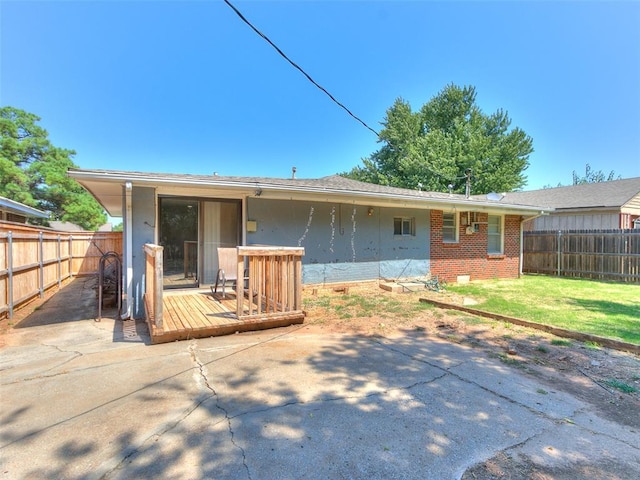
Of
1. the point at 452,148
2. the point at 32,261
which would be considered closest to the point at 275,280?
the point at 32,261

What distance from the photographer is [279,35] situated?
6.23 meters

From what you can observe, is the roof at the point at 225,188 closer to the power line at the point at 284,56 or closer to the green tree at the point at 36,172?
the power line at the point at 284,56

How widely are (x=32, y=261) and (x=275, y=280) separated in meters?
6.38

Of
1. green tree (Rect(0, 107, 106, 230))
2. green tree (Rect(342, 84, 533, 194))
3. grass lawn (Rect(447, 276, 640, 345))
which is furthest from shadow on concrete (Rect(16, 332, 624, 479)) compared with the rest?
green tree (Rect(342, 84, 533, 194))

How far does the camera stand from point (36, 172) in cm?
2005

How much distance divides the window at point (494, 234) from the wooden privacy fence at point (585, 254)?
11.2 ft

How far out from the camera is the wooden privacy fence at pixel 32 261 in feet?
20.0

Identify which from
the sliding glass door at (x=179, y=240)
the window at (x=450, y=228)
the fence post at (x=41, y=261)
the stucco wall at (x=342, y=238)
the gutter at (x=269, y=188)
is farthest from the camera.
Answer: the window at (x=450, y=228)

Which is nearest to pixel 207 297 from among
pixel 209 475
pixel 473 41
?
pixel 209 475

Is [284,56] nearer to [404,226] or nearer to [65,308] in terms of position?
[404,226]

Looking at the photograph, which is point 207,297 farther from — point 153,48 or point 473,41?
point 473,41

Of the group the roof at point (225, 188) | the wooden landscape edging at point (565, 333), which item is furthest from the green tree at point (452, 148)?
the wooden landscape edging at point (565, 333)

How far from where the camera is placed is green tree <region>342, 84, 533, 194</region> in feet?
82.4

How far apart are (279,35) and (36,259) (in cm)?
769
